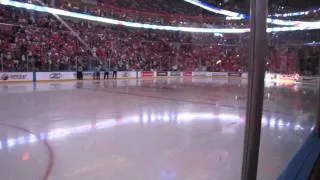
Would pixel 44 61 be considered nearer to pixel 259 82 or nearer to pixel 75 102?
pixel 75 102

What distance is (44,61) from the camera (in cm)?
1806

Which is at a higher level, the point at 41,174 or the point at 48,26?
the point at 48,26

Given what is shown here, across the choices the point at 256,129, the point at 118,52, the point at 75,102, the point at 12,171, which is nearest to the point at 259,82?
the point at 256,129

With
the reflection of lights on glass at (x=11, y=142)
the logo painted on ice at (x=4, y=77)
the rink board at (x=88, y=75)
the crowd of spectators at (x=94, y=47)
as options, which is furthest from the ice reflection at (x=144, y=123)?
the logo painted on ice at (x=4, y=77)

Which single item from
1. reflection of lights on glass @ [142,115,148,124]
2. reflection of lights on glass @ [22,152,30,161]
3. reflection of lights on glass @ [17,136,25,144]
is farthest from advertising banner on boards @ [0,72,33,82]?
reflection of lights on glass @ [22,152,30,161]

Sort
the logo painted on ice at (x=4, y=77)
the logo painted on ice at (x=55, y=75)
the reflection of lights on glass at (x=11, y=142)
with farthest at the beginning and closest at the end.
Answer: the logo painted on ice at (x=55, y=75) → the logo painted on ice at (x=4, y=77) → the reflection of lights on glass at (x=11, y=142)

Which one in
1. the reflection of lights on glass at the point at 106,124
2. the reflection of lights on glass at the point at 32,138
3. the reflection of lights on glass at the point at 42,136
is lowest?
the reflection of lights on glass at the point at 106,124

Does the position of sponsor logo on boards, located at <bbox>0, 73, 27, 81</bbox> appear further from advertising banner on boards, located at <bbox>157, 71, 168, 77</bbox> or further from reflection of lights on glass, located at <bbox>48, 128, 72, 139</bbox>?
reflection of lights on glass, located at <bbox>48, 128, 72, 139</bbox>

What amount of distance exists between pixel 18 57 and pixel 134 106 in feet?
34.8

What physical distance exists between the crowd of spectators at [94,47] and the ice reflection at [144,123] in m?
5.32

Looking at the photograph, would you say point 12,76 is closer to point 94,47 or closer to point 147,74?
point 94,47

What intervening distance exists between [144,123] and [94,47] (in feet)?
53.8

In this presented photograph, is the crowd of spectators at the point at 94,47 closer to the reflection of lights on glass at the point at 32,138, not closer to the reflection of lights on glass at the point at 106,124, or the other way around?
the reflection of lights on glass at the point at 106,124

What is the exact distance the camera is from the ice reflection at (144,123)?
4655mm
